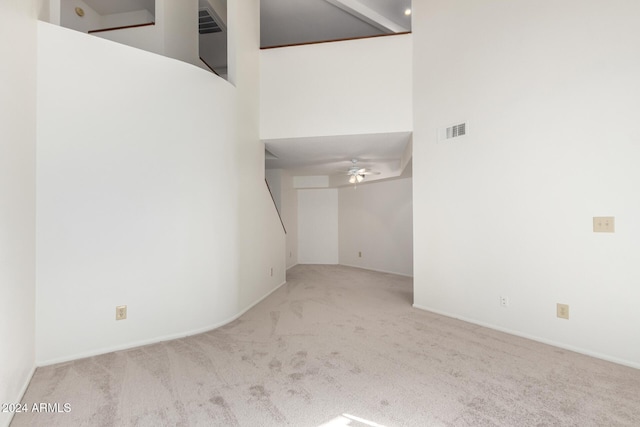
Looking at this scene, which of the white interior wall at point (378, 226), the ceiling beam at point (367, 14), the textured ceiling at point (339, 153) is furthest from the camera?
the white interior wall at point (378, 226)

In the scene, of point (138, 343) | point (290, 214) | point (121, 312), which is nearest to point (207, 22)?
point (290, 214)

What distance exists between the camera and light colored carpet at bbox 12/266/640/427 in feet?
5.73

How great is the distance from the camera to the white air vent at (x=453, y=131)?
3.39m

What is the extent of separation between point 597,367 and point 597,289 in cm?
58

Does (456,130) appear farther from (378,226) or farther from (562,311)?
(378,226)

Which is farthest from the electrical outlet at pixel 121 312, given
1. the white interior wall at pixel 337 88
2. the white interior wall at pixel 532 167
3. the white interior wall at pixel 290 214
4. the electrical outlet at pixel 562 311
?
the white interior wall at pixel 290 214

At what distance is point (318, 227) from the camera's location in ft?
26.1

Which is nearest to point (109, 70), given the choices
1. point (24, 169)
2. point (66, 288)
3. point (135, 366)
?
point (24, 169)

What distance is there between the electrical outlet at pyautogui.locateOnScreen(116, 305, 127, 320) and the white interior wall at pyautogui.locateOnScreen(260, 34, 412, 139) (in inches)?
101

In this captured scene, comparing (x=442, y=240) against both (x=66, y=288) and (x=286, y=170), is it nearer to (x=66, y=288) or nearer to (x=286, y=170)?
(x=66, y=288)

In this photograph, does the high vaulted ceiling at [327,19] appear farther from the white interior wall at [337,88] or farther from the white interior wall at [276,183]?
the white interior wall at [276,183]

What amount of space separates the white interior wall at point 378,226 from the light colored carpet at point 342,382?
3161mm

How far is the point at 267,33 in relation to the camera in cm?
627

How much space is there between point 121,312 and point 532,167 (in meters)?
3.79
